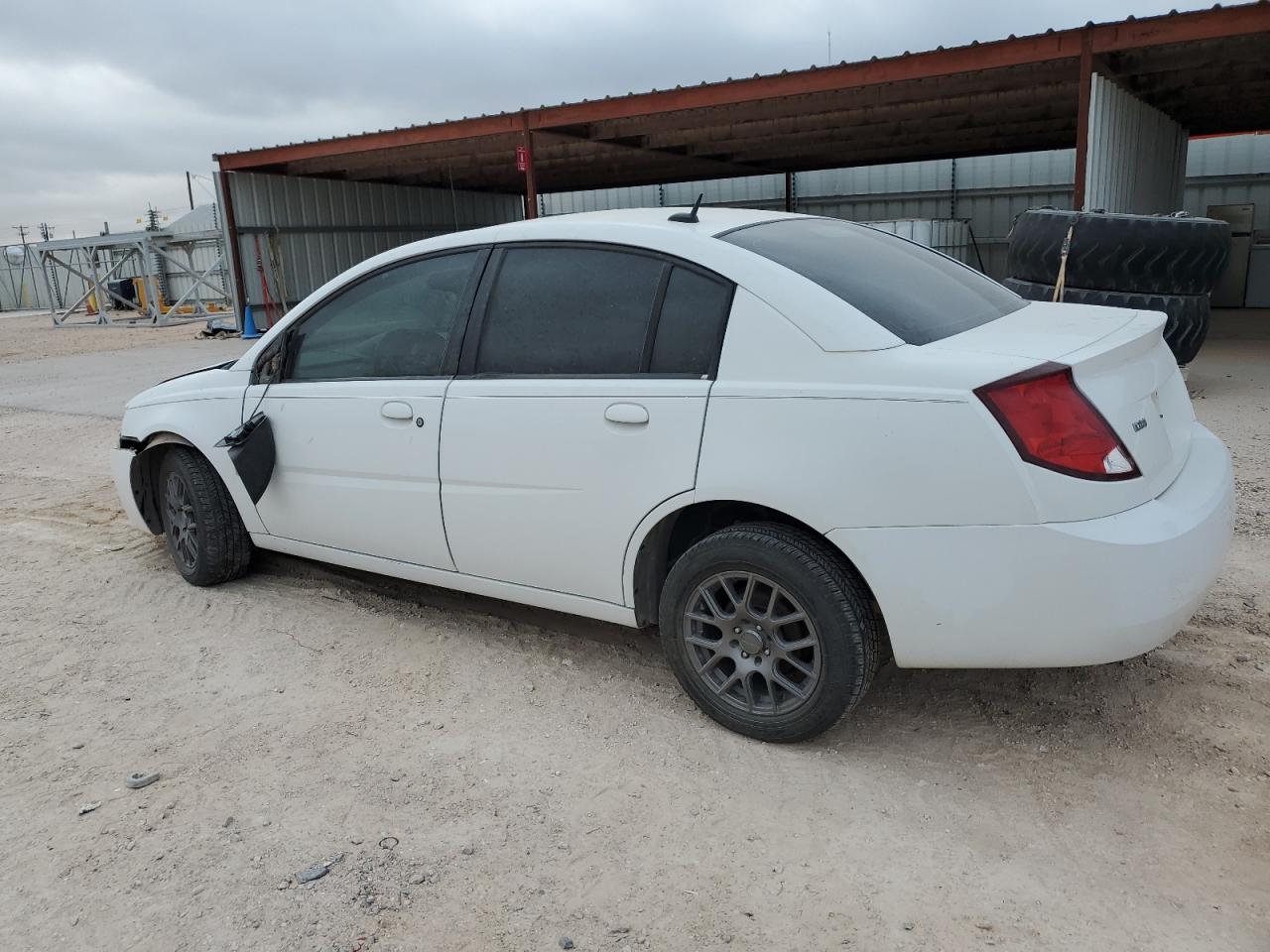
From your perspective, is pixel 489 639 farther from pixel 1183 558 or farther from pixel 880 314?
pixel 1183 558

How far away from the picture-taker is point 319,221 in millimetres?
20266

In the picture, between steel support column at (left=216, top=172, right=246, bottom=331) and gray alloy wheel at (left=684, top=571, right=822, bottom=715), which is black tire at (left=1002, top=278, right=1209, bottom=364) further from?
steel support column at (left=216, top=172, right=246, bottom=331)

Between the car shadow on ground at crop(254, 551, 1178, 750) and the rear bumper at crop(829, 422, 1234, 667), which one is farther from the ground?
the rear bumper at crop(829, 422, 1234, 667)

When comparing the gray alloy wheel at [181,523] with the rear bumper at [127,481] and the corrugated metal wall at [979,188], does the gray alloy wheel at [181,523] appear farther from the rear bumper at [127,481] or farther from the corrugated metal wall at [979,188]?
the corrugated metal wall at [979,188]

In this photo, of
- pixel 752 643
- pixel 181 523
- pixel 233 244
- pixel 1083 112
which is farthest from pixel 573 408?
pixel 233 244

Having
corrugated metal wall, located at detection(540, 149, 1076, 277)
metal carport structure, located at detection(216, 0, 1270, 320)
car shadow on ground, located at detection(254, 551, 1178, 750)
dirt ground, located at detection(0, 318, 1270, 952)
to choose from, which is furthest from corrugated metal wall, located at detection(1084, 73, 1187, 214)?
car shadow on ground, located at detection(254, 551, 1178, 750)

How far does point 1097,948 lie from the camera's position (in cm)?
204

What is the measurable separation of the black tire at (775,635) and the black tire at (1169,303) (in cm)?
608

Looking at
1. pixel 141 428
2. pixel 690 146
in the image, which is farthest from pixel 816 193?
pixel 141 428

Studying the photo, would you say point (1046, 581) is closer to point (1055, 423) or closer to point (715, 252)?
point (1055, 423)

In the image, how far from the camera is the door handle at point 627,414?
2.91 metres

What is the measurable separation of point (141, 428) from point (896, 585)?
3639 millimetres

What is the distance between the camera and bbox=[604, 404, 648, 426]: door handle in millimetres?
2913

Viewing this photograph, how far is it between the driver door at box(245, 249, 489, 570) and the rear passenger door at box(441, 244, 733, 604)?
0.38 feet
